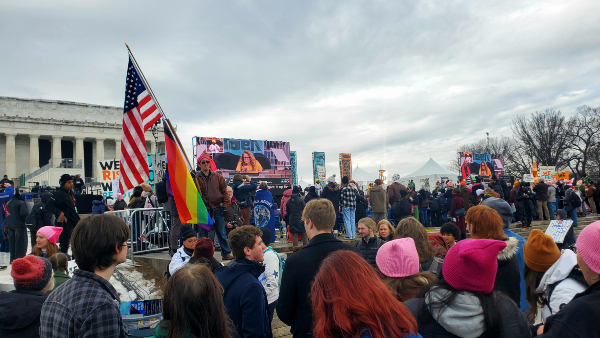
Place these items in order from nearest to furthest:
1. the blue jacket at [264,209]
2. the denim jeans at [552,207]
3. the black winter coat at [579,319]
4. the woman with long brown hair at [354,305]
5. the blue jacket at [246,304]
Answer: the woman with long brown hair at [354,305]
the black winter coat at [579,319]
the blue jacket at [246,304]
the blue jacket at [264,209]
the denim jeans at [552,207]

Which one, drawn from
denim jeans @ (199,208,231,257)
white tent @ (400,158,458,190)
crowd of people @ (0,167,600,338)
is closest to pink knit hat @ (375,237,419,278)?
crowd of people @ (0,167,600,338)

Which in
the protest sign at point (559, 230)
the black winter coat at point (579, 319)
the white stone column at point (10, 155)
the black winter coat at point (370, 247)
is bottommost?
the black winter coat at point (370, 247)

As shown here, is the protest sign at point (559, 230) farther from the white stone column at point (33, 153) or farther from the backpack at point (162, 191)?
the white stone column at point (33, 153)

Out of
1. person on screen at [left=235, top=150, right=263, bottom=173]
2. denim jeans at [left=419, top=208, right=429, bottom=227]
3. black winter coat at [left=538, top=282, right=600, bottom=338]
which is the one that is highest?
person on screen at [left=235, top=150, right=263, bottom=173]

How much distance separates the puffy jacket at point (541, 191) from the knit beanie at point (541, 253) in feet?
46.6

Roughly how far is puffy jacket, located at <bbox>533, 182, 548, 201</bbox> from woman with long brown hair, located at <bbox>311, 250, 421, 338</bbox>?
54.4 ft

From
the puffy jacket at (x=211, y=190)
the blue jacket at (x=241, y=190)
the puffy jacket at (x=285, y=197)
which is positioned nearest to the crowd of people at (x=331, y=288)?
the puffy jacket at (x=211, y=190)

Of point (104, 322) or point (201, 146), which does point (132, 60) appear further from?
point (201, 146)

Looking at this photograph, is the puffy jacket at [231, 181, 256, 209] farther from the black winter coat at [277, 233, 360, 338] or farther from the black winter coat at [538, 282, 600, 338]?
the black winter coat at [538, 282, 600, 338]

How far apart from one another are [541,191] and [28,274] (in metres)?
17.3

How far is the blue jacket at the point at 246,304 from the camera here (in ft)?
9.27

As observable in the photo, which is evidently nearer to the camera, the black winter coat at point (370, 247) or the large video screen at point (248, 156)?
the black winter coat at point (370, 247)

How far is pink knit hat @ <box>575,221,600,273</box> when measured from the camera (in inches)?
71.0

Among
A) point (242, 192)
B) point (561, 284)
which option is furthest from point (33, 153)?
point (561, 284)
